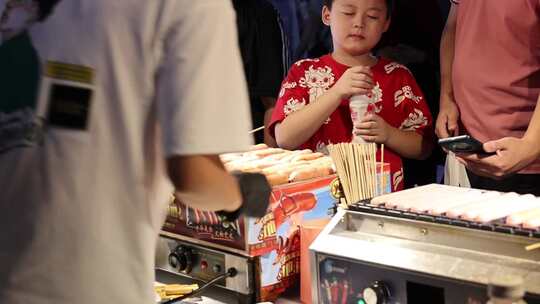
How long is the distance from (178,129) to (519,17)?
147 centimetres

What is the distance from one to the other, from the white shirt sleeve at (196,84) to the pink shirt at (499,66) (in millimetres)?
1382

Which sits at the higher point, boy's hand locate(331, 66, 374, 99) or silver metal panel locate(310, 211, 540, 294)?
boy's hand locate(331, 66, 374, 99)

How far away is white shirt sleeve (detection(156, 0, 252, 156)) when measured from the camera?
94 centimetres

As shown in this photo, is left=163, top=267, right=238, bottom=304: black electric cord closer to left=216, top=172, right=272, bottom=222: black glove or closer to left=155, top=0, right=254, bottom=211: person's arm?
left=216, top=172, right=272, bottom=222: black glove

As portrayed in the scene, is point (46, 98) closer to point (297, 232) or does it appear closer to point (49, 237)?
point (49, 237)

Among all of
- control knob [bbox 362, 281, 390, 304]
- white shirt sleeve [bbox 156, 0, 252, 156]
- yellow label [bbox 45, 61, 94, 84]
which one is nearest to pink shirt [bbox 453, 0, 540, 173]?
control knob [bbox 362, 281, 390, 304]

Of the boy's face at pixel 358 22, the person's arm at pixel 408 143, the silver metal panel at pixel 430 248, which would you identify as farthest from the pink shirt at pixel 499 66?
the silver metal panel at pixel 430 248

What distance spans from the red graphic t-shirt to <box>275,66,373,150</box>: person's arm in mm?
54

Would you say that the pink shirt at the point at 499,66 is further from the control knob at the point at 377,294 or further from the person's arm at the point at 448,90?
the control knob at the point at 377,294

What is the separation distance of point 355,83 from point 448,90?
38 centimetres

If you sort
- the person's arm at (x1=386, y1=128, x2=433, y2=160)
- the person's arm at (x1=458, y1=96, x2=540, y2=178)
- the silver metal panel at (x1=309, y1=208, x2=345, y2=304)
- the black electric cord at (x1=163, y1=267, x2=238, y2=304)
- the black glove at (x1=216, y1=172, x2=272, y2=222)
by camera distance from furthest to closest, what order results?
the person's arm at (x1=386, y1=128, x2=433, y2=160) < the person's arm at (x1=458, y1=96, x2=540, y2=178) < the black electric cord at (x1=163, y1=267, x2=238, y2=304) < the silver metal panel at (x1=309, y1=208, x2=345, y2=304) < the black glove at (x1=216, y1=172, x2=272, y2=222)

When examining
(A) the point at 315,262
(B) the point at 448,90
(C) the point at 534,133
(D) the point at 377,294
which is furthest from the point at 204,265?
(B) the point at 448,90

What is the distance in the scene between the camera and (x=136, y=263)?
1.02m

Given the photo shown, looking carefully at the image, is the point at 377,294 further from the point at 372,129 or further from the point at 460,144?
the point at 372,129
